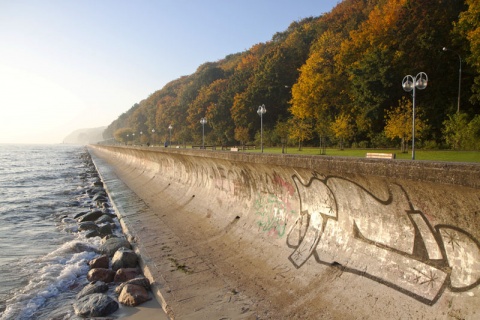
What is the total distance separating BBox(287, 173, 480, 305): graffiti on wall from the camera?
10.1 ft

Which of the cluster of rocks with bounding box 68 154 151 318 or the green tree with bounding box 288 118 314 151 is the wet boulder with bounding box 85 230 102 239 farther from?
the green tree with bounding box 288 118 314 151

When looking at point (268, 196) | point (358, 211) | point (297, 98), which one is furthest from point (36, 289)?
point (297, 98)

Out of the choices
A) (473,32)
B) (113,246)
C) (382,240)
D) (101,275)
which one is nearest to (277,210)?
(382,240)

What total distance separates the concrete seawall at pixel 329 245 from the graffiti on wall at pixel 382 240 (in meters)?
0.01

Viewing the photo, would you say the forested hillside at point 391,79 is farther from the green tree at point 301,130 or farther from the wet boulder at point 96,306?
the wet boulder at point 96,306

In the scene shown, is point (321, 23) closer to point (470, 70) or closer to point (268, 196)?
point (470, 70)

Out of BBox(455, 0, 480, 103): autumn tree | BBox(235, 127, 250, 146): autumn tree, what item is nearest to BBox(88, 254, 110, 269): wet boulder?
BBox(455, 0, 480, 103): autumn tree

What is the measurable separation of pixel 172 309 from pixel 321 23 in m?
63.3

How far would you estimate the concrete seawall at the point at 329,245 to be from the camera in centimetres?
308

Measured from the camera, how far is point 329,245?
462cm

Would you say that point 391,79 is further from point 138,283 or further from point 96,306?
point 96,306

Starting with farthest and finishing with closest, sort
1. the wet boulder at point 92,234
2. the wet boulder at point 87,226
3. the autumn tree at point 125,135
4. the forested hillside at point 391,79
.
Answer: the autumn tree at point 125,135 → the forested hillside at point 391,79 → the wet boulder at point 87,226 → the wet boulder at point 92,234

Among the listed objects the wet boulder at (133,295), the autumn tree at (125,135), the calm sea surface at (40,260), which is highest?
the autumn tree at (125,135)

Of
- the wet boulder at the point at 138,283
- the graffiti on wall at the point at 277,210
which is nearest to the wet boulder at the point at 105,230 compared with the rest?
the wet boulder at the point at 138,283
